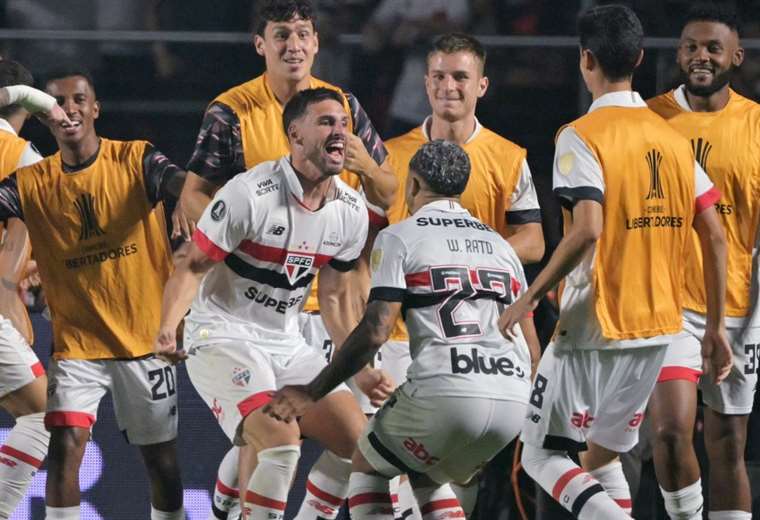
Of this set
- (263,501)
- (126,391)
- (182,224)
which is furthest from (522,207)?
(263,501)

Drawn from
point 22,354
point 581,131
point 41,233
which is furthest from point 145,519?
point 581,131

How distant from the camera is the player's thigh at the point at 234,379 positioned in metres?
5.93

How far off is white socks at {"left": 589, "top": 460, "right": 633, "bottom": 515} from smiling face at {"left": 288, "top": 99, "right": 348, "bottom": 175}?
5.05ft

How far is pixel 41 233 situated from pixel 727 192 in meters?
2.75

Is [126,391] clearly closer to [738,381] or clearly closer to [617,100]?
[617,100]

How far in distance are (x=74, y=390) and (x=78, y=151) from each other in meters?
0.95

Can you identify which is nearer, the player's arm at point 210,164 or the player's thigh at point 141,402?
the player's arm at point 210,164

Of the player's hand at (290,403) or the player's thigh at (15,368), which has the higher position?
the player's hand at (290,403)

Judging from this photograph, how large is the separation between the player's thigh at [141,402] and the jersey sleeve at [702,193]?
85.6 inches

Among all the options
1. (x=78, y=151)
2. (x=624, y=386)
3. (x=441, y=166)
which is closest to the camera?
(x=441, y=166)

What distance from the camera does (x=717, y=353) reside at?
6.41m

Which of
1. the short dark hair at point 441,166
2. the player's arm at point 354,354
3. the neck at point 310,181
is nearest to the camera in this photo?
the player's arm at point 354,354

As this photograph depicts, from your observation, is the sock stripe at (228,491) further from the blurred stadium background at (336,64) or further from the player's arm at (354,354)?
the blurred stadium background at (336,64)

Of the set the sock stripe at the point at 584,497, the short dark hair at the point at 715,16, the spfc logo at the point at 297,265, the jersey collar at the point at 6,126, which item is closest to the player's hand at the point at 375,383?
the spfc logo at the point at 297,265
